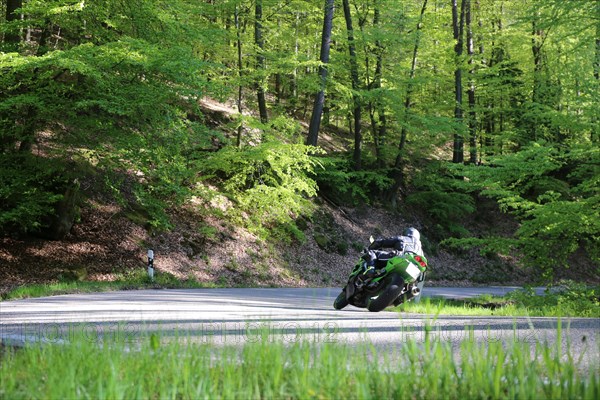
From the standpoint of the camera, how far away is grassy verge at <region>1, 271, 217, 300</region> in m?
10.9

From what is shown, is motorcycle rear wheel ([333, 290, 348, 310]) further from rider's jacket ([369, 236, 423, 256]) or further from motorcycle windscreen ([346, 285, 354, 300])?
rider's jacket ([369, 236, 423, 256])

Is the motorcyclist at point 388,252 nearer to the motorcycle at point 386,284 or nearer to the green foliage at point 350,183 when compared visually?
the motorcycle at point 386,284

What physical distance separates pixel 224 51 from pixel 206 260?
8.76 metres

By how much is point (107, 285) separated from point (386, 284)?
25.0 feet

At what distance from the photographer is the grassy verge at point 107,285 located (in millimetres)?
10914

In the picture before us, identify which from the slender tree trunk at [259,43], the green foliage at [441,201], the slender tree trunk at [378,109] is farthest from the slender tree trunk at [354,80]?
the slender tree trunk at [259,43]

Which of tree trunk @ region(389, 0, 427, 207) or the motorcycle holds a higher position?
tree trunk @ region(389, 0, 427, 207)

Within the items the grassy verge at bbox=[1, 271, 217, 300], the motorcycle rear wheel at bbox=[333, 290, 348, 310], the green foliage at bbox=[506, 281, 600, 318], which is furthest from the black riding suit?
the grassy verge at bbox=[1, 271, 217, 300]

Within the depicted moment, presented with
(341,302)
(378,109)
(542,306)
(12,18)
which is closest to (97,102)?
(12,18)

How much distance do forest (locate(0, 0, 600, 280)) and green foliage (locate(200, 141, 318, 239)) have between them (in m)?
0.08

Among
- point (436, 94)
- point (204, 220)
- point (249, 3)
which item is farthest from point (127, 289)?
point (436, 94)

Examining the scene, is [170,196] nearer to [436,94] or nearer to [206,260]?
[206,260]

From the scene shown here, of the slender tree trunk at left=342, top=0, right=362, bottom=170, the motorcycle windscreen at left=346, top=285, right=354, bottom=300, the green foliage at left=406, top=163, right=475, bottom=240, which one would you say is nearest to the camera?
the motorcycle windscreen at left=346, top=285, right=354, bottom=300

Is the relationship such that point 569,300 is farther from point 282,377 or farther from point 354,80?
point 354,80
